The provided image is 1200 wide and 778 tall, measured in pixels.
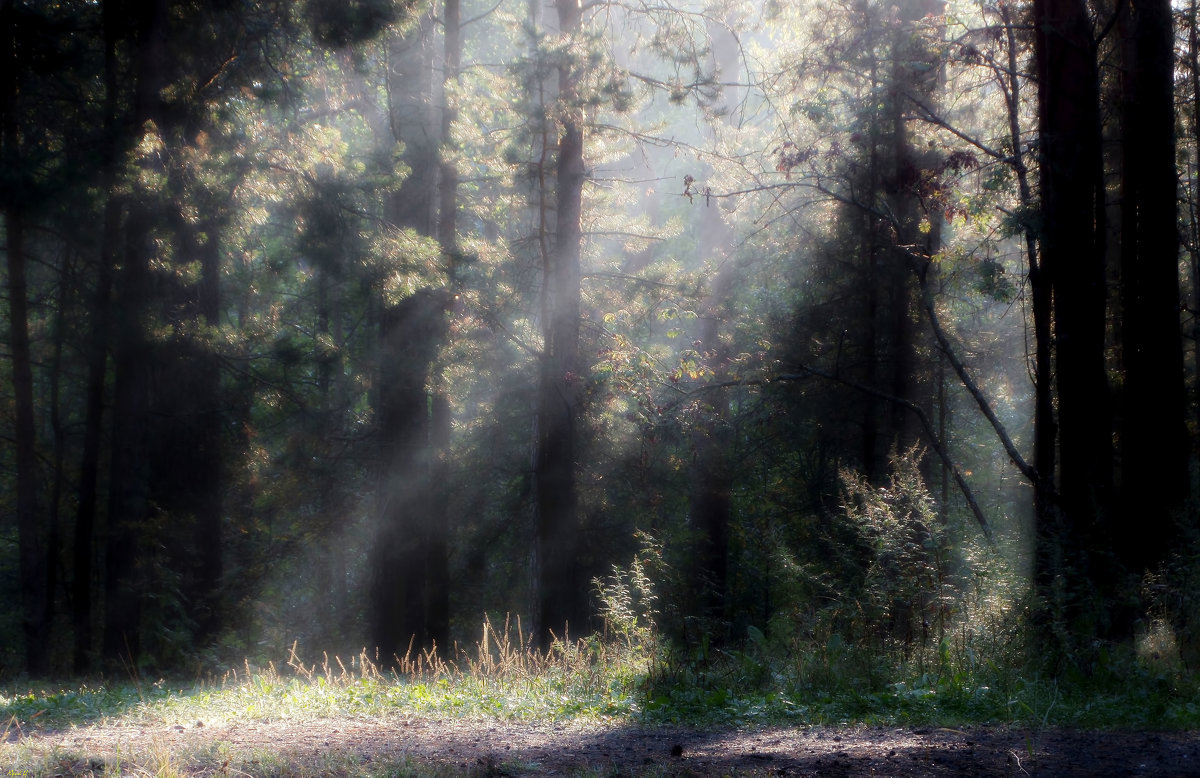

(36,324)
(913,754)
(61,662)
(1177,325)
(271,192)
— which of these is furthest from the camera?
(36,324)

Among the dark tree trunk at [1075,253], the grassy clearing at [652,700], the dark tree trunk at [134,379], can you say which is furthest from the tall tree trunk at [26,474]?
the dark tree trunk at [1075,253]

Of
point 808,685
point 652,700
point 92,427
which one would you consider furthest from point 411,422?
point 808,685

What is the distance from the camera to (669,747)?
17.6 ft

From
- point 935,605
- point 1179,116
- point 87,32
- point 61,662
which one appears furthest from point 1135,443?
point 61,662

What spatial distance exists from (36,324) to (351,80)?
8.10 meters

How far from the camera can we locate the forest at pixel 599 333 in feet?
32.9

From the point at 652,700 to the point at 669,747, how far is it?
146cm

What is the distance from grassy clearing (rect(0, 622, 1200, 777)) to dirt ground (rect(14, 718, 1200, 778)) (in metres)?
0.18

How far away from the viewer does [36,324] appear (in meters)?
18.4

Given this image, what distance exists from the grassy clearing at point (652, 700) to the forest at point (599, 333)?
283mm

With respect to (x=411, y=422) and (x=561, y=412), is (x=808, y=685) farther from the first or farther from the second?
(x=411, y=422)

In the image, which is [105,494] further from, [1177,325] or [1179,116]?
[1179,116]

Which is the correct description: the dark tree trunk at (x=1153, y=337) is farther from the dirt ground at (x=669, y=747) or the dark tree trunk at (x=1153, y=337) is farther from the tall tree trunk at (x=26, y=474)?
the tall tree trunk at (x=26, y=474)

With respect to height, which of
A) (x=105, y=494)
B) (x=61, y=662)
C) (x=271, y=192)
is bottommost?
(x=61, y=662)
